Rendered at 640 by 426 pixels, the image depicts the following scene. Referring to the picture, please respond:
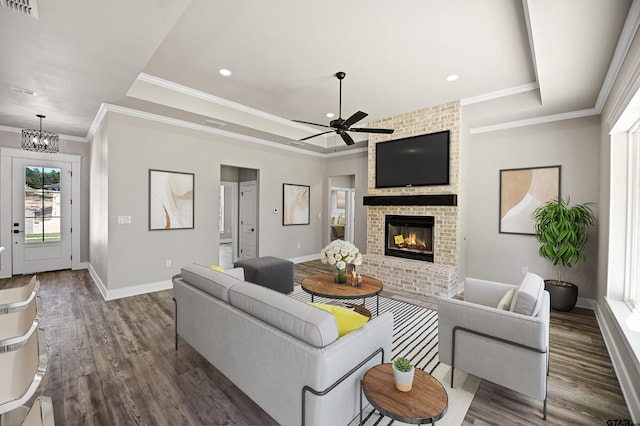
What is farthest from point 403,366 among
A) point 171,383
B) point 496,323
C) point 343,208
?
point 343,208

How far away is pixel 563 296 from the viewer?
3947 mm

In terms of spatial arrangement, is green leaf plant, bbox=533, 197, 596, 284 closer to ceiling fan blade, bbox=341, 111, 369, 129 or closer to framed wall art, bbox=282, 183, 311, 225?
ceiling fan blade, bbox=341, 111, 369, 129

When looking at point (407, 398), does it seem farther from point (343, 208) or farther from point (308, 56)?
point (343, 208)

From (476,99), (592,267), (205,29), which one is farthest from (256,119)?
(592,267)

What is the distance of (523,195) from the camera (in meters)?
4.70

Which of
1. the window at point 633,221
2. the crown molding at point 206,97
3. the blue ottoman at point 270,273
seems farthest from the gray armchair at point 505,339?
the crown molding at point 206,97

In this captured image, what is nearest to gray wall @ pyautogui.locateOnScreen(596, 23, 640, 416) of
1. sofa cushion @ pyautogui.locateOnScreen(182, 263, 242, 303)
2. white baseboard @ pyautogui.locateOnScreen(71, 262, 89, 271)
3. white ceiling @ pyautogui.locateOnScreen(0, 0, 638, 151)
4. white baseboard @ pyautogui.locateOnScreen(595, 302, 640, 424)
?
white baseboard @ pyautogui.locateOnScreen(595, 302, 640, 424)

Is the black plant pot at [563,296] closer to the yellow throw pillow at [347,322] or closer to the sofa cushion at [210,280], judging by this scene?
the yellow throw pillow at [347,322]

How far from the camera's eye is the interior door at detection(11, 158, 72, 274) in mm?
5621

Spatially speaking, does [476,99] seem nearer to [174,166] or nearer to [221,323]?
[221,323]

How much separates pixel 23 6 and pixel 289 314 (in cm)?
294

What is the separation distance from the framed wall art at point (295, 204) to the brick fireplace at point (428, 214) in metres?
2.20

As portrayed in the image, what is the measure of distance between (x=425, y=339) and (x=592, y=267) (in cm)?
301

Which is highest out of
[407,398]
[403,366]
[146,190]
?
[146,190]
